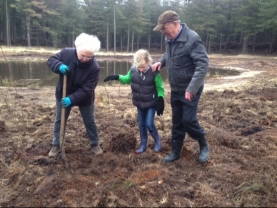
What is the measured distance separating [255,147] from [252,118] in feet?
6.85

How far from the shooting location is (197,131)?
3635 millimetres

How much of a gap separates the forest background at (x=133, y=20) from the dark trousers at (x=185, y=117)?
3981cm

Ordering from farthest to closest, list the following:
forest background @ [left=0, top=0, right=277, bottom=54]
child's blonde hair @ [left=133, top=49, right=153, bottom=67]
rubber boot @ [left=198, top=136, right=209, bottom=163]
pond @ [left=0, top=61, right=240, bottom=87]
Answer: forest background @ [left=0, top=0, right=277, bottom=54]
pond @ [left=0, top=61, right=240, bottom=87]
child's blonde hair @ [left=133, top=49, right=153, bottom=67]
rubber boot @ [left=198, top=136, right=209, bottom=163]

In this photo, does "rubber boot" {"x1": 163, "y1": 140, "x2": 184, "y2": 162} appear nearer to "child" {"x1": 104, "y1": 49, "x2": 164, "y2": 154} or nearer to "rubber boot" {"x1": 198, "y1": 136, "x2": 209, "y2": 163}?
"rubber boot" {"x1": 198, "y1": 136, "x2": 209, "y2": 163}

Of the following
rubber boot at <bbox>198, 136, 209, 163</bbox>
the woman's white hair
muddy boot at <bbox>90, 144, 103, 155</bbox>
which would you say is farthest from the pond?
rubber boot at <bbox>198, 136, 209, 163</bbox>

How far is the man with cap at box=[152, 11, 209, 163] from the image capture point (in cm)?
330

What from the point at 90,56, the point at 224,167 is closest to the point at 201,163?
the point at 224,167

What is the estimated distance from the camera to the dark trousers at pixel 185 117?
3528mm

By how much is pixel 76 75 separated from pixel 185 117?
1.55 metres

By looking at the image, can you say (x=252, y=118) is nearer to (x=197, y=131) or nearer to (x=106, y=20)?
(x=197, y=131)

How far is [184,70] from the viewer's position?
11.4 ft

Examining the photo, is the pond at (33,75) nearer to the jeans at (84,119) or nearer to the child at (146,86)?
the jeans at (84,119)

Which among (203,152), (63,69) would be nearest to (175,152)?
(203,152)

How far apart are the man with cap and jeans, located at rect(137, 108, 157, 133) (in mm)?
378
